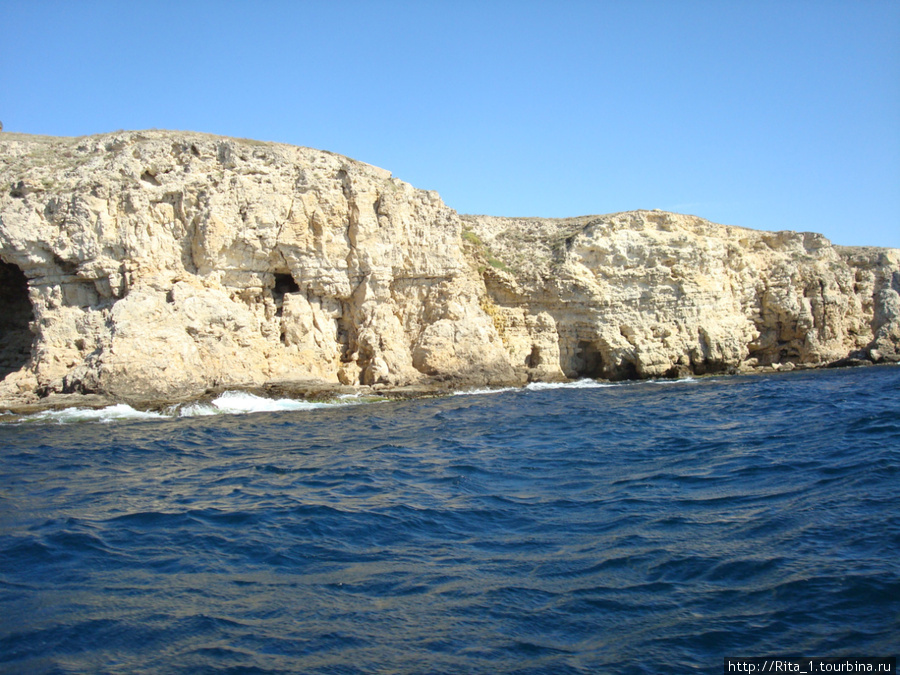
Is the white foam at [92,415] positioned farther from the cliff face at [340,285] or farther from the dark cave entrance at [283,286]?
the dark cave entrance at [283,286]

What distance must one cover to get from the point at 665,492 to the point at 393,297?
1997 cm

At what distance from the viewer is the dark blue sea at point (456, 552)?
5.37 meters

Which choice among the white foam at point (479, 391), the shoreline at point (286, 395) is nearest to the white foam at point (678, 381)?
the shoreline at point (286, 395)

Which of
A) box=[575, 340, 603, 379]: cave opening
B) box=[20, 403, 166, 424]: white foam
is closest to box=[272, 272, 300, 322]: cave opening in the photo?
box=[20, 403, 166, 424]: white foam

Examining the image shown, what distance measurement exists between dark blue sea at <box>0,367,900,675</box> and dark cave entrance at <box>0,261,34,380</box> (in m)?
13.5

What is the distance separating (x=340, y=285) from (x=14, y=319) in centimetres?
1334

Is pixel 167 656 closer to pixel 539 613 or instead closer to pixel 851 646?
pixel 539 613

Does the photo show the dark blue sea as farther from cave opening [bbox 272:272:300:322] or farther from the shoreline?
cave opening [bbox 272:272:300:322]

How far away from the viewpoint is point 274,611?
6090 mm

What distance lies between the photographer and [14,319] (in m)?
27.8

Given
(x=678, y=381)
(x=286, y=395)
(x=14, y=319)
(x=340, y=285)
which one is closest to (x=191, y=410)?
(x=286, y=395)

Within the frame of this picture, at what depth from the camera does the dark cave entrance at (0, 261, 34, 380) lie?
26.5m

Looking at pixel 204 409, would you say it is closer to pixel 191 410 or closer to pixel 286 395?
pixel 191 410

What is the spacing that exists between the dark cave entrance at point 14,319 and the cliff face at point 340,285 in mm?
61
